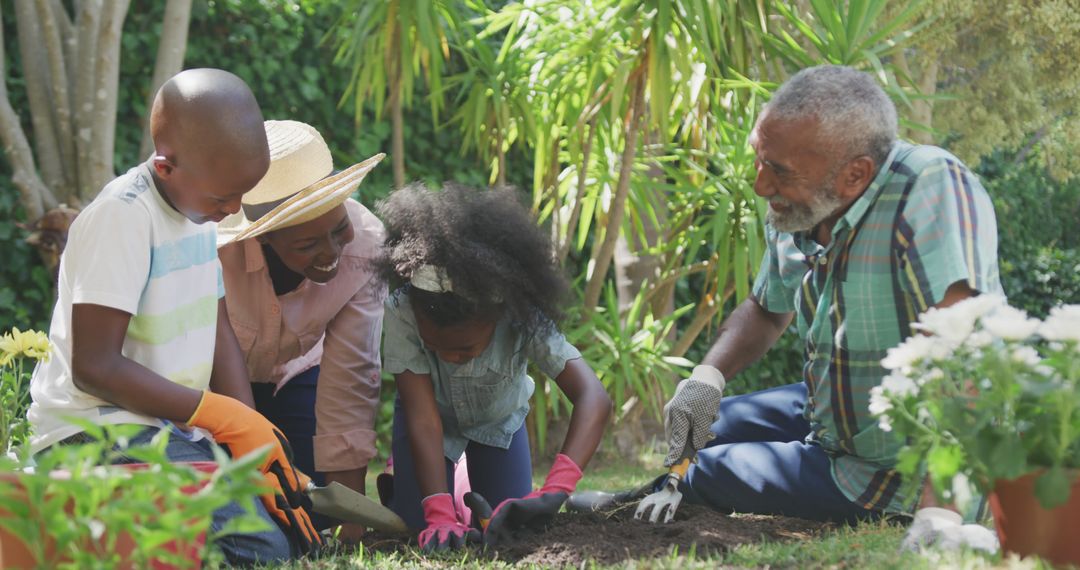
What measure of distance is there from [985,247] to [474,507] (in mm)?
1543

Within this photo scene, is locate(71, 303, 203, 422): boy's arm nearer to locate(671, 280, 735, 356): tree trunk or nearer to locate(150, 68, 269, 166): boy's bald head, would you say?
locate(150, 68, 269, 166): boy's bald head

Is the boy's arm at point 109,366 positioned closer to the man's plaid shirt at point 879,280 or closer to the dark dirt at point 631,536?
the dark dirt at point 631,536

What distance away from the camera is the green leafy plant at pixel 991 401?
1.81 meters

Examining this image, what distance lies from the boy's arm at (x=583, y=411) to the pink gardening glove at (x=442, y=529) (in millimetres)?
367

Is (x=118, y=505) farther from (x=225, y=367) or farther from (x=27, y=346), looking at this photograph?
(x=225, y=367)

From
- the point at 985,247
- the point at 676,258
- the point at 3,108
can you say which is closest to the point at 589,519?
the point at 985,247

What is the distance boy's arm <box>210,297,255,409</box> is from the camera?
10.6 feet

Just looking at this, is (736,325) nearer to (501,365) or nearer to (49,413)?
(501,365)

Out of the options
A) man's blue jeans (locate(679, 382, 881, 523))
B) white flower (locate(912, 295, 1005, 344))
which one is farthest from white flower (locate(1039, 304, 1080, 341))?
man's blue jeans (locate(679, 382, 881, 523))

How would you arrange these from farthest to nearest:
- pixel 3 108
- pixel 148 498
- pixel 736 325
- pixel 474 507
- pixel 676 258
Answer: pixel 676 258 < pixel 3 108 < pixel 736 325 < pixel 474 507 < pixel 148 498

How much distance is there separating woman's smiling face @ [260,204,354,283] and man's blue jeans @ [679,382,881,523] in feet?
4.40

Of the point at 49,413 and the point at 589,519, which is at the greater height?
the point at 49,413

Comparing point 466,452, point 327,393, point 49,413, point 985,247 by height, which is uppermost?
point 985,247

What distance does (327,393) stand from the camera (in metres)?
3.53
